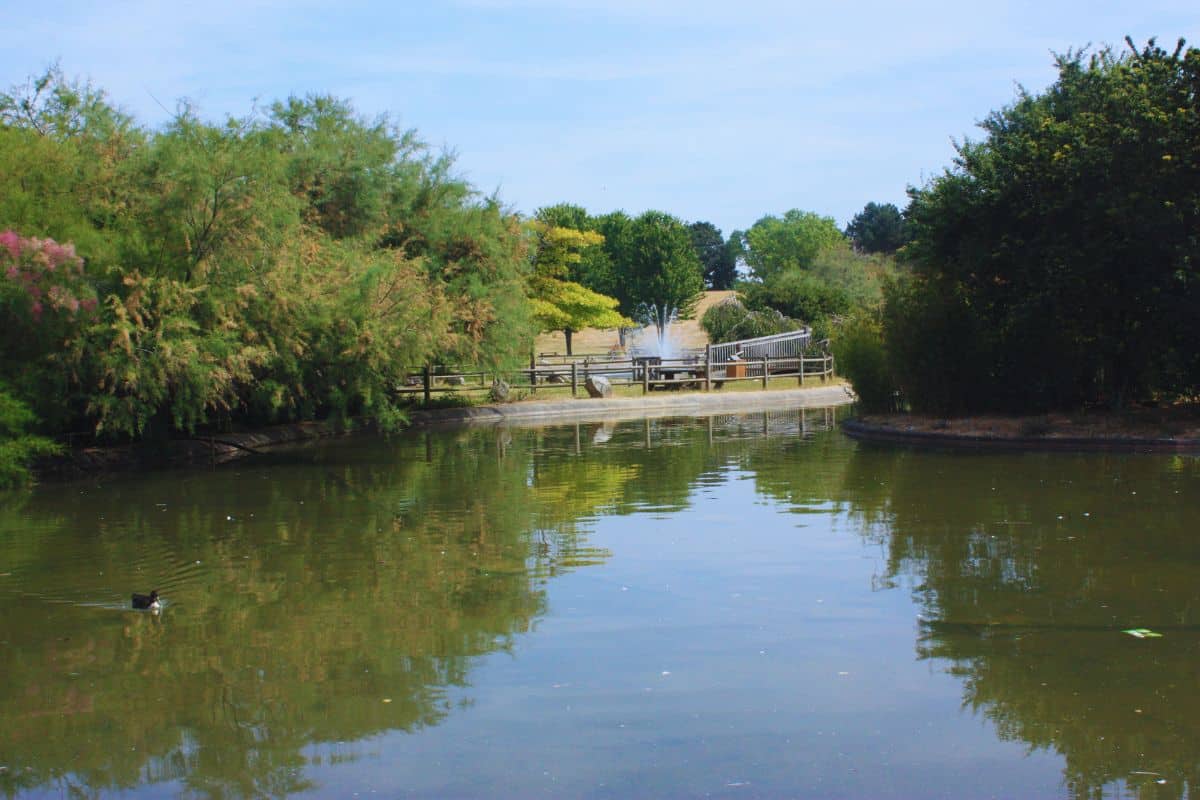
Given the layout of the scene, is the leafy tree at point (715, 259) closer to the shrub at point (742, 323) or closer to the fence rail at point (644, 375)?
the shrub at point (742, 323)

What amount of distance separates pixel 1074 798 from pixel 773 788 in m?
1.53

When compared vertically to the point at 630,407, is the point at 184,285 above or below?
above

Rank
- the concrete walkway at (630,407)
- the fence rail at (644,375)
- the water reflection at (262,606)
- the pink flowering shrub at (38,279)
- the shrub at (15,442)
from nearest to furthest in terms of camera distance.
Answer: the water reflection at (262,606), the pink flowering shrub at (38,279), the shrub at (15,442), the concrete walkway at (630,407), the fence rail at (644,375)

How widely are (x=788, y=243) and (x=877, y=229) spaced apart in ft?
39.1

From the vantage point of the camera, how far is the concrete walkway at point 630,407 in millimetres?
36906

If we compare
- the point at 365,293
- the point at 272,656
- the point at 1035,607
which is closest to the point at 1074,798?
the point at 1035,607

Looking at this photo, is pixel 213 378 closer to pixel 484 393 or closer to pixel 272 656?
pixel 272 656

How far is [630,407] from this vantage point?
40.6 metres

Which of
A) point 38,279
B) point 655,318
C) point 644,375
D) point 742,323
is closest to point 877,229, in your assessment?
point 655,318

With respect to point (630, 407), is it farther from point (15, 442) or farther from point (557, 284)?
point (15, 442)

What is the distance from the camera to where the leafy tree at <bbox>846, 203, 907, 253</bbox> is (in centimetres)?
12700

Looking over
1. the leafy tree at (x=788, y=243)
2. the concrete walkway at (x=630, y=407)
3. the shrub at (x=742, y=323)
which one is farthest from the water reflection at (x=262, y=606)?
the leafy tree at (x=788, y=243)

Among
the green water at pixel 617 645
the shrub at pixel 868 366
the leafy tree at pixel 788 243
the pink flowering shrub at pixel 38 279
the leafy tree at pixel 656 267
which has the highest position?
the leafy tree at pixel 788 243

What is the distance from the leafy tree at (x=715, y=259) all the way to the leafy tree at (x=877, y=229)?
14808mm
